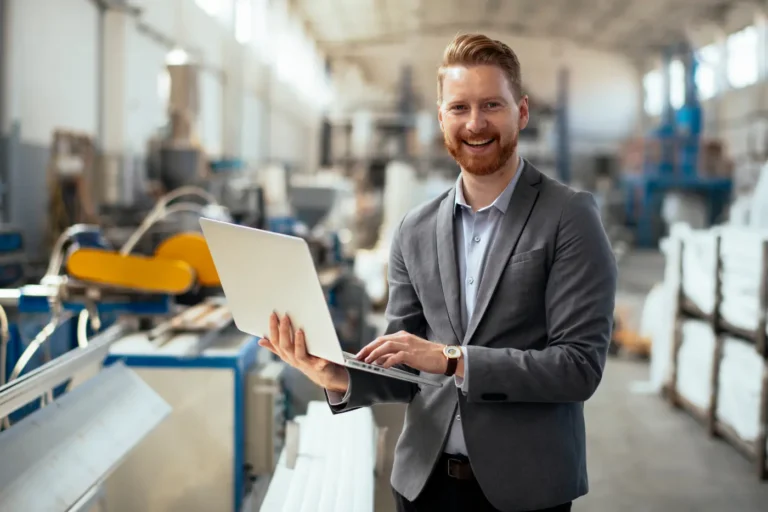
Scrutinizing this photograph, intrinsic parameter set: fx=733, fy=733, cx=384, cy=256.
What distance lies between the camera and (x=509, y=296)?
1124mm

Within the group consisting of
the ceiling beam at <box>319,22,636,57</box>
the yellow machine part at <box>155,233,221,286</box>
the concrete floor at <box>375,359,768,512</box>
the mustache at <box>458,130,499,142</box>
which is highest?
the ceiling beam at <box>319,22,636,57</box>

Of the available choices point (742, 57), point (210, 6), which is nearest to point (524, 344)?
point (210, 6)

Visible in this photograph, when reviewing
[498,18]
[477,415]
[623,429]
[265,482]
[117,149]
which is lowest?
[623,429]

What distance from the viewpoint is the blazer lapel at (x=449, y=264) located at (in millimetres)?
1170

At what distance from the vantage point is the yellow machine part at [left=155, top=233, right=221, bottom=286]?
7.89 ft

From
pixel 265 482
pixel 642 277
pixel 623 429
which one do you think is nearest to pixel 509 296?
pixel 265 482

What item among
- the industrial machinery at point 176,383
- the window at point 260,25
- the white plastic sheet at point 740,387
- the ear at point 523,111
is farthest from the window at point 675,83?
the ear at point 523,111

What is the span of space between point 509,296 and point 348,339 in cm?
403

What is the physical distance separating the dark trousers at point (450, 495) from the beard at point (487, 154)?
0.48 meters

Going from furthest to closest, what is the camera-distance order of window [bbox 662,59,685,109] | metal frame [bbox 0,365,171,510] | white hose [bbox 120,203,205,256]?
window [bbox 662,59,685,109]
white hose [bbox 120,203,205,256]
metal frame [bbox 0,365,171,510]

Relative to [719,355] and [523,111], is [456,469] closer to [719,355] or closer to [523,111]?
[523,111]

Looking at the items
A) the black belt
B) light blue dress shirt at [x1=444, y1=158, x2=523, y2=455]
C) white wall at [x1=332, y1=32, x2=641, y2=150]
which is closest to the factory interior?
light blue dress shirt at [x1=444, y1=158, x2=523, y2=455]

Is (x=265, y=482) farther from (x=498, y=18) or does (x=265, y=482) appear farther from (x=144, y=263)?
(x=498, y=18)

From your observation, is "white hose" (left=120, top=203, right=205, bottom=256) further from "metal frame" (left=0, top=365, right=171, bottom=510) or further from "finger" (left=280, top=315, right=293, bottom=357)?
"finger" (left=280, top=315, right=293, bottom=357)
